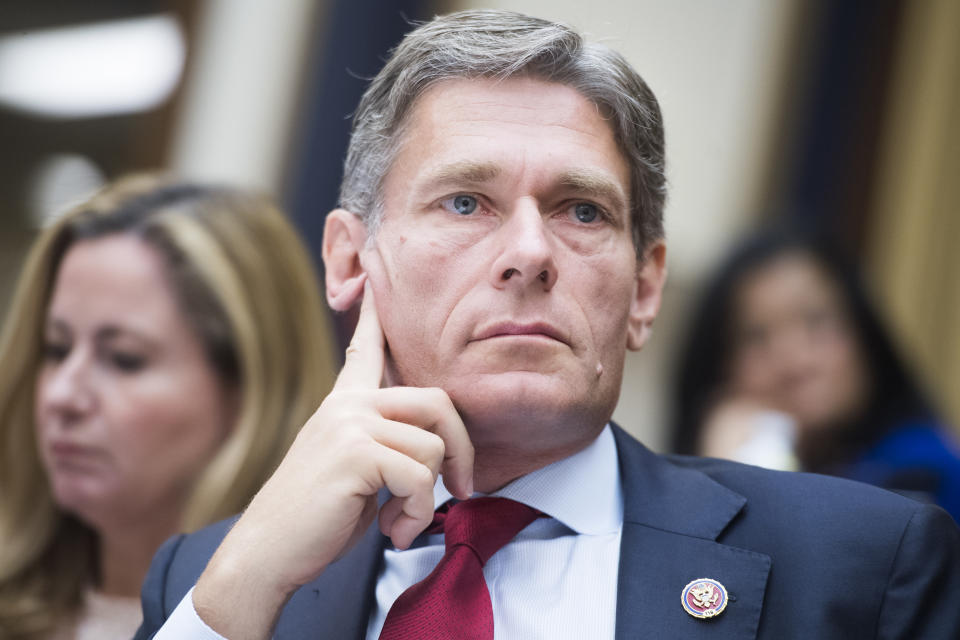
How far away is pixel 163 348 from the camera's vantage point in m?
2.94

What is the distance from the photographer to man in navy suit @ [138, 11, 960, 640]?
5.88 ft

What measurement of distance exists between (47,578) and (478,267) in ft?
5.83

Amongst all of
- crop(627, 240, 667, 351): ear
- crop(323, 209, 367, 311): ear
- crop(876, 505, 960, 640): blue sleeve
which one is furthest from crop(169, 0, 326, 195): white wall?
crop(876, 505, 960, 640): blue sleeve

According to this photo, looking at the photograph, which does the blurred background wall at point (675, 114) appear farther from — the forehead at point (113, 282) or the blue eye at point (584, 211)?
the blue eye at point (584, 211)

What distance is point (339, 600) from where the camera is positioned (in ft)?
6.43

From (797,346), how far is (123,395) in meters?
2.23

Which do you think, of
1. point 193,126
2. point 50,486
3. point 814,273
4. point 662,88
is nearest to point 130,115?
point 193,126

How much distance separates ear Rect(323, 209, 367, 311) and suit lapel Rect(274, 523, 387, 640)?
43cm

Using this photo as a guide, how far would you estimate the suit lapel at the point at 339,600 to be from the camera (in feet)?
6.33

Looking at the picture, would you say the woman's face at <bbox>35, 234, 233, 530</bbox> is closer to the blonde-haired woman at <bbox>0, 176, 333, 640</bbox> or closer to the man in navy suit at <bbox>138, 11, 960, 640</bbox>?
the blonde-haired woman at <bbox>0, 176, 333, 640</bbox>

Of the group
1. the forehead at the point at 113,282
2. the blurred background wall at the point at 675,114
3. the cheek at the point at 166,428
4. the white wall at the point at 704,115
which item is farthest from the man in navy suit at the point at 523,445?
the white wall at the point at 704,115

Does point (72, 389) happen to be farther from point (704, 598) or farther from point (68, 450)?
point (704, 598)

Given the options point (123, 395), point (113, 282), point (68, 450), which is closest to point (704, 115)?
point (113, 282)

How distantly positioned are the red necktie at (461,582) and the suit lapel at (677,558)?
0.63 feet
